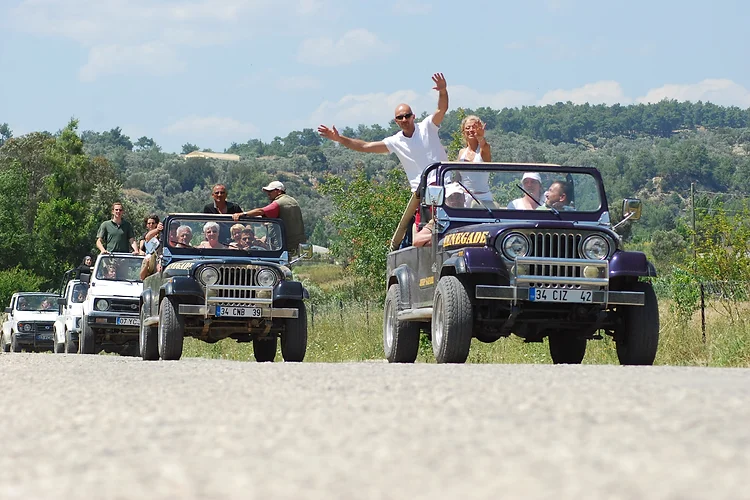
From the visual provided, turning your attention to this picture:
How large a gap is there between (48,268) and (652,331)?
201ft

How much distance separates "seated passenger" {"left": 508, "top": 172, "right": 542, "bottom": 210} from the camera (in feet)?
42.5

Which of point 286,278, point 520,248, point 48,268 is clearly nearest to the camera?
point 520,248

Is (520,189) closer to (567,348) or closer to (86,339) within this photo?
(567,348)

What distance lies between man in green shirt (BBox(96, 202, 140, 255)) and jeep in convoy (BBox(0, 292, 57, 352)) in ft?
25.0

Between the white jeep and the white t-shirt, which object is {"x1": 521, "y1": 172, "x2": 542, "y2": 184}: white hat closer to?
the white t-shirt

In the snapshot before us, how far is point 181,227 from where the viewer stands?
15.8 meters

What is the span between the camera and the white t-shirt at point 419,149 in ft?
45.7

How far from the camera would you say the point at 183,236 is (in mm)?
15750

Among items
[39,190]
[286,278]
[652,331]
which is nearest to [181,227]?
[286,278]

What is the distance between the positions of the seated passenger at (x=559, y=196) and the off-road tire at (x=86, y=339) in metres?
11.5

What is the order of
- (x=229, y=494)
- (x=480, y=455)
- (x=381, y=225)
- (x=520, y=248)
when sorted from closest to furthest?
(x=229, y=494), (x=480, y=455), (x=520, y=248), (x=381, y=225)

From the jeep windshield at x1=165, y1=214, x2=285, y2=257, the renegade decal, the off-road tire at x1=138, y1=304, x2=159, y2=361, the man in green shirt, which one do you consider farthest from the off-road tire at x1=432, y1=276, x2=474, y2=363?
the man in green shirt

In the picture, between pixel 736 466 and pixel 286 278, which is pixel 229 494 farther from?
pixel 286 278

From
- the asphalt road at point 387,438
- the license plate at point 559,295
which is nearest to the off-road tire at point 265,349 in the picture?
the license plate at point 559,295
